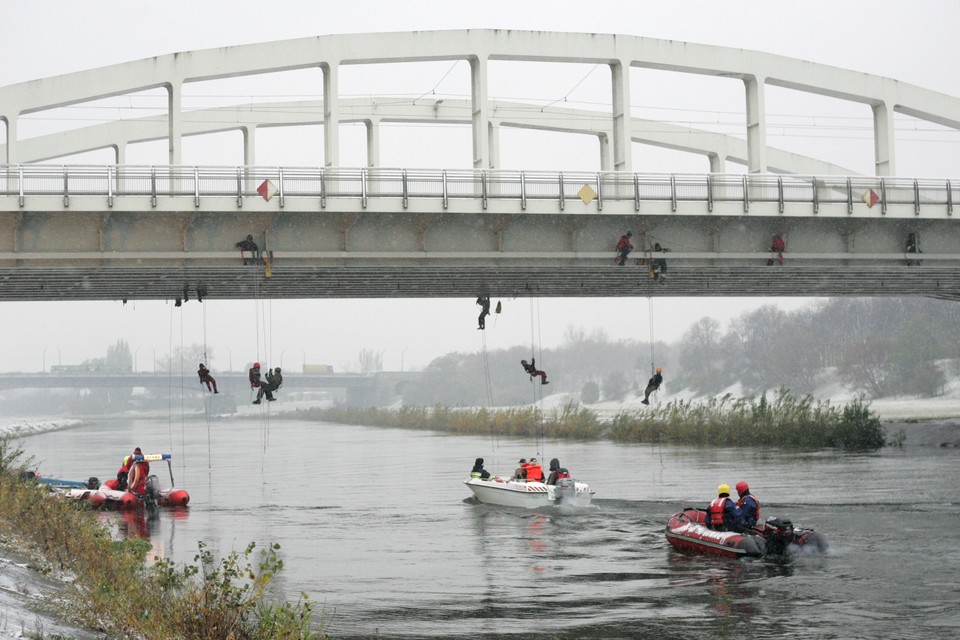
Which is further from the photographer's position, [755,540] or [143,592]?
[755,540]

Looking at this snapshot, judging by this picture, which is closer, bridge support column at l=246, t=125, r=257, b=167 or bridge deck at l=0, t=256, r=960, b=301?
bridge deck at l=0, t=256, r=960, b=301

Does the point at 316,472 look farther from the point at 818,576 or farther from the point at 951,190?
the point at 818,576

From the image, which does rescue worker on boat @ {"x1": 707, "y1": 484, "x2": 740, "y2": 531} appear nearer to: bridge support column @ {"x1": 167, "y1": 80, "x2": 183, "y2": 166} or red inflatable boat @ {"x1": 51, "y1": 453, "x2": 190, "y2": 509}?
red inflatable boat @ {"x1": 51, "y1": 453, "x2": 190, "y2": 509}

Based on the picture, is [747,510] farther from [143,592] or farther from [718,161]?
[718,161]

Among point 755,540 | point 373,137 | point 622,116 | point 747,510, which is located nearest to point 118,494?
point 747,510

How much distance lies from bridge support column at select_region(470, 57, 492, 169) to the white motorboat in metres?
10.6

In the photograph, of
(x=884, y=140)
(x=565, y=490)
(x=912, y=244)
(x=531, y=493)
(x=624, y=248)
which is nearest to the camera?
(x=565, y=490)

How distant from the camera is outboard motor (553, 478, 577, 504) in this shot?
31.5 meters

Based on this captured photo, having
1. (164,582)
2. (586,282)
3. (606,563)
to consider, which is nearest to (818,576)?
(606,563)

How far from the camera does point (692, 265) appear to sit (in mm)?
35531

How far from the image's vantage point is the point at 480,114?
37.8 m

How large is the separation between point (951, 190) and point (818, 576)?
1908 centimetres

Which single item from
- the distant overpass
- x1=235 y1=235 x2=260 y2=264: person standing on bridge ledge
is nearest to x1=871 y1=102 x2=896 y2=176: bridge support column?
x1=235 y1=235 x2=260 y2=264: person standing on bridge ledge

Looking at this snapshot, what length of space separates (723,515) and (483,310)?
18.2m
